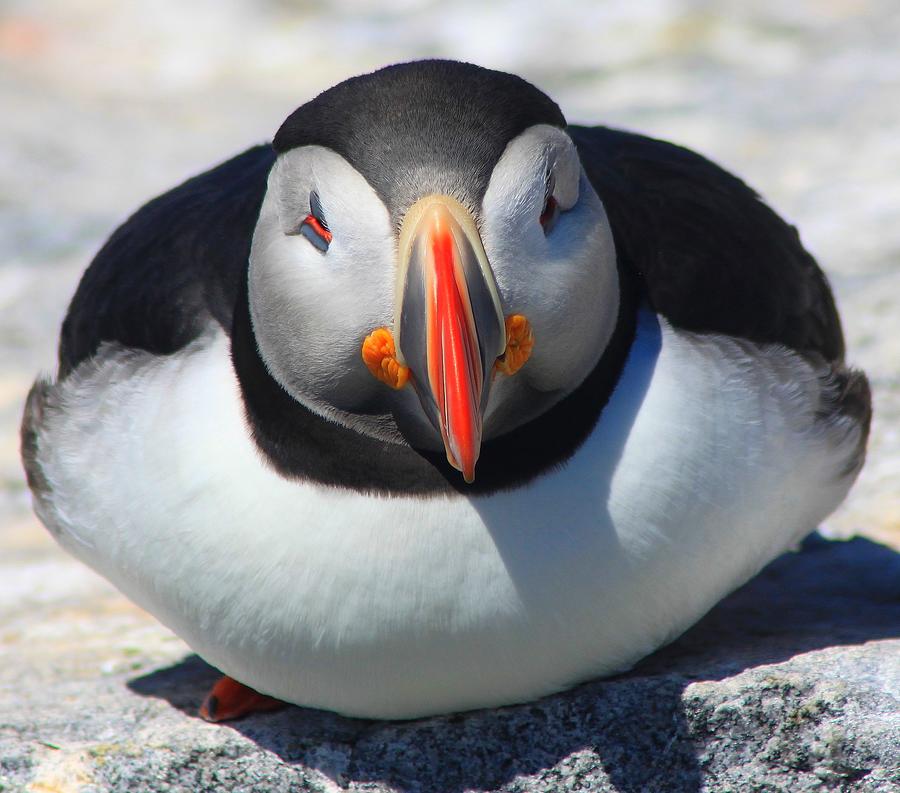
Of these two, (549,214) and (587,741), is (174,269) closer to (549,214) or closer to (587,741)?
(549,214)

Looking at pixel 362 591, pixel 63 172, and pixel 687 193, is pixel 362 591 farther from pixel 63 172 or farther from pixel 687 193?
pixel 63 172

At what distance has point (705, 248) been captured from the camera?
314 centimetres

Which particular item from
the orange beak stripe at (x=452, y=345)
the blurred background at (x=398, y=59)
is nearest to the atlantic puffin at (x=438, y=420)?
the orange beak stripe at (x=452, y=345)

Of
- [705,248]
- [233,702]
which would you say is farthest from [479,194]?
[233,702]

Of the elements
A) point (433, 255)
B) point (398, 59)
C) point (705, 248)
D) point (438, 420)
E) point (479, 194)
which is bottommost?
point (438, 420)

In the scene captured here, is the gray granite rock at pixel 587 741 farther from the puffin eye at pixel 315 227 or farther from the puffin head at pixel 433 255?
the puffin eye at pixel 315 227

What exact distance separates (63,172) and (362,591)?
5.40 metres

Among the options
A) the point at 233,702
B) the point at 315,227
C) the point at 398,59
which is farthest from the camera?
the point at 398,59

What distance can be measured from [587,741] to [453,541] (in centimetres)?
53

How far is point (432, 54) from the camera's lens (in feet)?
27.0

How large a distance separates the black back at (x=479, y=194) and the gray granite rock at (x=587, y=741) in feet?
1.80

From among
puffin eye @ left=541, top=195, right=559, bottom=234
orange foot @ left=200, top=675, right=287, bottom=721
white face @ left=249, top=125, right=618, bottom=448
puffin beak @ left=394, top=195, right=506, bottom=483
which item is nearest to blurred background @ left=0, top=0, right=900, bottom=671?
orange foot @ left=200, top=675, right=287, bottom=721

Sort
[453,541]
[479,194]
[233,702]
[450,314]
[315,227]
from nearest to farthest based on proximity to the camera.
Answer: [450,314], [479,194], [315,227], [453,541], [233,702]

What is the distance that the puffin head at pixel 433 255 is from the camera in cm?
233
